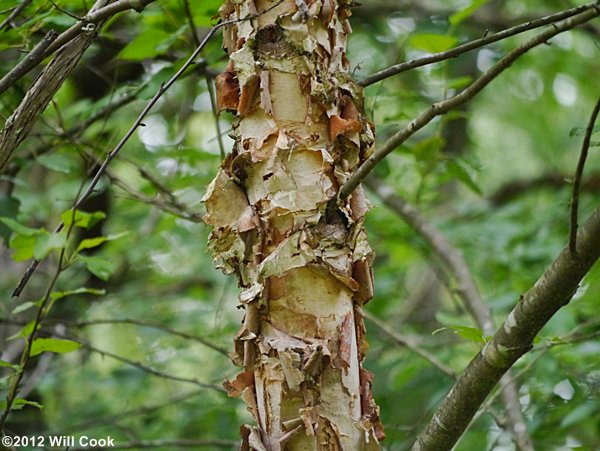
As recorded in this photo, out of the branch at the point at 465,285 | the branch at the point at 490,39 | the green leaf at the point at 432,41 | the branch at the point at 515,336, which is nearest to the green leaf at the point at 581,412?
the branch at the point at 465,285

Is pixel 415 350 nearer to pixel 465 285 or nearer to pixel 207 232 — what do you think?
pixel 465 285

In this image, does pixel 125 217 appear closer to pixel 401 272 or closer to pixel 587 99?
pixel 401 272

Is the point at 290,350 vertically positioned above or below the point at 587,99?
below

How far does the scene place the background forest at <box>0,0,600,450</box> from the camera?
1.88 meters

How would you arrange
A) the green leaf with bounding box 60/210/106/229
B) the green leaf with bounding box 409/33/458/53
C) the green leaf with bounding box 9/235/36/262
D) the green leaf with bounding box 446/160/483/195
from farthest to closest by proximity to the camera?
the green leaf with bounding box 446/160/483/195
the green leaf with bounding box 409/33/458/53
the green leaf with bounding box 9/235/36/262
the green leaf with bounding box 60/210/106/229

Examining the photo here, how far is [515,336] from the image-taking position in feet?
3.38

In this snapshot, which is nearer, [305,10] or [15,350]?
[305,10]

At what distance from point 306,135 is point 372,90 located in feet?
3.14

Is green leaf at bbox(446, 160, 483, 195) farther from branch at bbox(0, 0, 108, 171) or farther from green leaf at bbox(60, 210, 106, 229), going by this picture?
branch at bbox(0, 0, 108, 171)

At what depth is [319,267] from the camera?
44.4 inches

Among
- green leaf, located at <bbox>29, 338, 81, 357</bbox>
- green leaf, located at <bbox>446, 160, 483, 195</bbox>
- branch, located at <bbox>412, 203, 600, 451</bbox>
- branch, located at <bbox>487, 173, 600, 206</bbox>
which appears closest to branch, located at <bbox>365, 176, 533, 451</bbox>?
green leaf, located at <bbox>446, 160, 483, 195</bbox>

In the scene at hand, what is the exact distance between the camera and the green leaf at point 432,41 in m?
1.77

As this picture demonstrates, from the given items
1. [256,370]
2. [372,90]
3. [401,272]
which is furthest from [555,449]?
[256,370]

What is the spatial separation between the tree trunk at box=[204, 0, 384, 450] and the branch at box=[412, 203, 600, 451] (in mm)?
109
